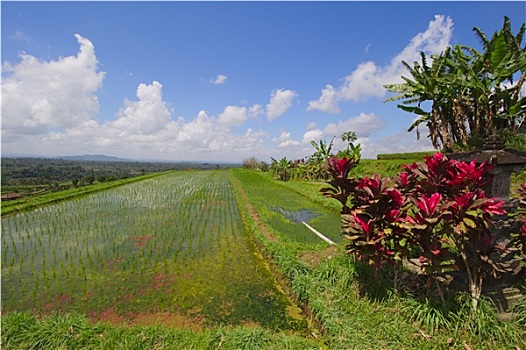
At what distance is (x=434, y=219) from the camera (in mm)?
2268

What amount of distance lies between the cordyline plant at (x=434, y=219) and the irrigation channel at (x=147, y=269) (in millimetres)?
1380

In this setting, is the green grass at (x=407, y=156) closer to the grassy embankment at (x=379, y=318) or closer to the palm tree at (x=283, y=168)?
the palm tree at (x=283, y=168)

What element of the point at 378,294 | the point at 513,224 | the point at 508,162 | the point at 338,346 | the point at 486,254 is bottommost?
the point at 338,346

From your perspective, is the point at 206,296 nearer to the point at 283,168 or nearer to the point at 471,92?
the point at 471,92

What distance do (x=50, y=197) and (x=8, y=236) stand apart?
674cm

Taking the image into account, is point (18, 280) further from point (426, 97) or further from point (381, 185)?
point (426, 97)

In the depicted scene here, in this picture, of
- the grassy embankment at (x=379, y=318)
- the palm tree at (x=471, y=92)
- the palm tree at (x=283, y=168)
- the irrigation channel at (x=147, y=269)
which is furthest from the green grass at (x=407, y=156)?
the grassy embankment at (x=379, y=318)

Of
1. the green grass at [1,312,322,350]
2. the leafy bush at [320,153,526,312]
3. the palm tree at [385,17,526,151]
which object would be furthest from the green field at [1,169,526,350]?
the palm tree at [385,17,526,151]

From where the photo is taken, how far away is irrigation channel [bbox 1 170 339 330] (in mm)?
3346

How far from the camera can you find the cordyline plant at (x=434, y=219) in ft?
7.56

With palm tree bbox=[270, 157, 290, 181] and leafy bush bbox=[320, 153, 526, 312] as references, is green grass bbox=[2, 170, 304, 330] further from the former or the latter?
palm tree bbox=[270, 157, 290, 181]

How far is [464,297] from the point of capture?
2604mm

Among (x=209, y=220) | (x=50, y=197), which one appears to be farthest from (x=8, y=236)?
(x=50, y=197)

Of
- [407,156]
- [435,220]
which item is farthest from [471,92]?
[435,220]
